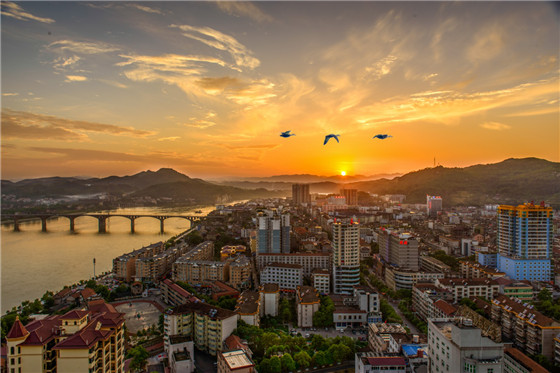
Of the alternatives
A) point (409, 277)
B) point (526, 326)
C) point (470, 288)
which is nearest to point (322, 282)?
point (409, 277)

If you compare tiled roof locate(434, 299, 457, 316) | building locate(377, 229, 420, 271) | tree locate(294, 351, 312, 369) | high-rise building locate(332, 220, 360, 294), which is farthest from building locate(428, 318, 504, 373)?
building locate(377, 229, 420, 271)

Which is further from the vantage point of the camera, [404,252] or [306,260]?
[306,260]

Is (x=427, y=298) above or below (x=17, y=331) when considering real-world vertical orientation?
below

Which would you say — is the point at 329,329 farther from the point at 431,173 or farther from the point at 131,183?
the point at 131,183

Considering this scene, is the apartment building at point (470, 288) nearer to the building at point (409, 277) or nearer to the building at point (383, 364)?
the building at point (409, 277)

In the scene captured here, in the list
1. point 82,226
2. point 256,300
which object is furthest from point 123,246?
point 256,300

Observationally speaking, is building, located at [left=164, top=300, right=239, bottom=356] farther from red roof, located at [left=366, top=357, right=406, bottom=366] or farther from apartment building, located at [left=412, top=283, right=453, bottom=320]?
apartment building, located at [left=412, top=283, right=453, bottom=320]

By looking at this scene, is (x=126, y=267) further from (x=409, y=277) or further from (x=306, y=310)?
(x=409, y=277)
